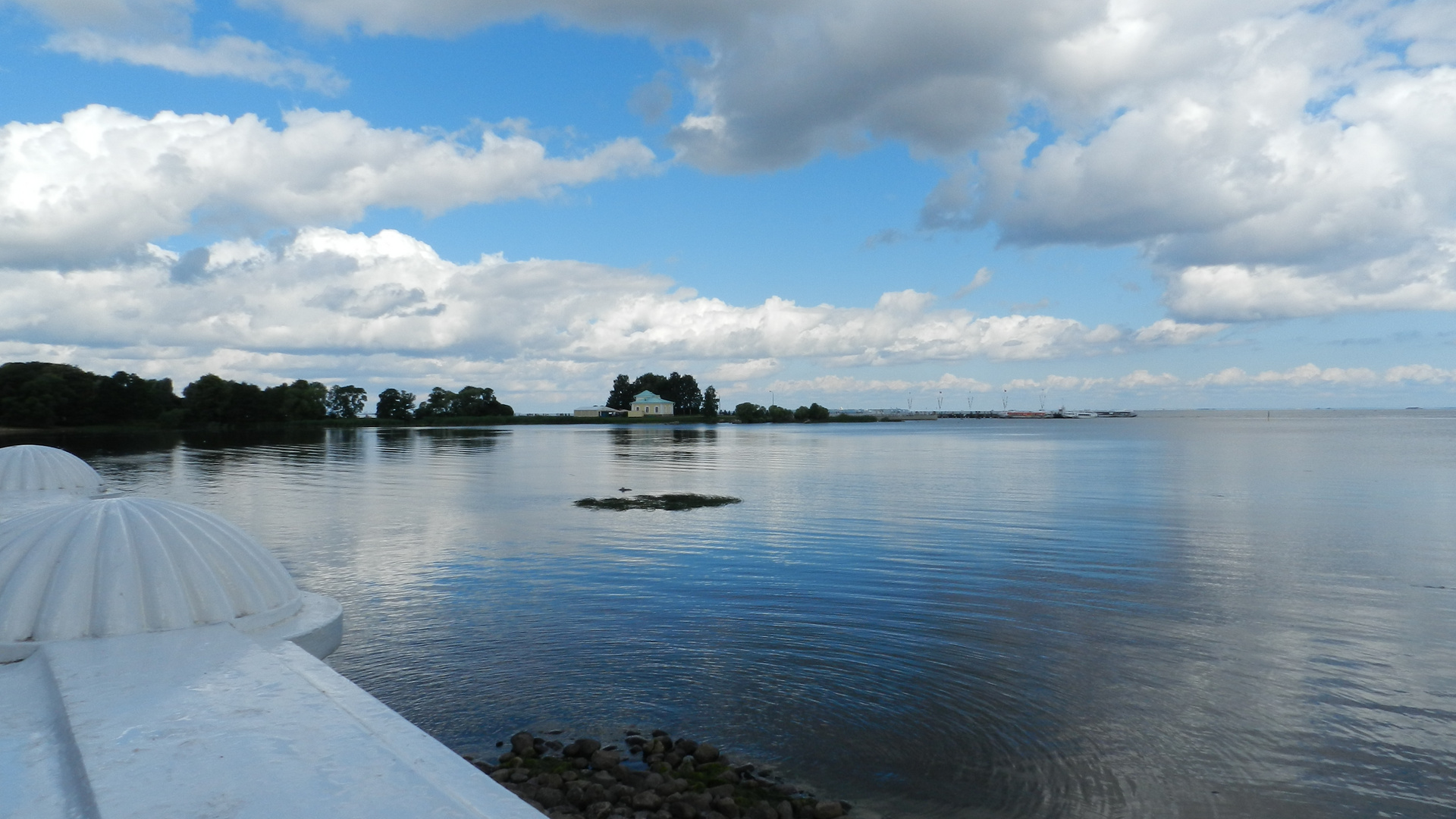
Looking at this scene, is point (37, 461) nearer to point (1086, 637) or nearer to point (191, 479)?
point (1086, 637)

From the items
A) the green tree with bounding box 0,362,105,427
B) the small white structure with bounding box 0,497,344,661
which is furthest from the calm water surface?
the green tree with bounding box 0,362,105,427

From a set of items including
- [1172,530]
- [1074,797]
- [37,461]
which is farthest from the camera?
[1172,530]

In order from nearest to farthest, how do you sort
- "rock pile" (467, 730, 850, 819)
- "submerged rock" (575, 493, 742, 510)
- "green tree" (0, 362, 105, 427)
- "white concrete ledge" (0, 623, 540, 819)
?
"white concrete ledge" (0, 623, 540, 819) → "rock pile" (467, 730, 850, 819) → "submerged rock" (575, 493, 742, 510) → "green tree" (0, 362, 105, 427)

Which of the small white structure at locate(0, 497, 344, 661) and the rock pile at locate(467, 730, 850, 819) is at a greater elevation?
the small white structure at locate(0, 497, 344, 661)

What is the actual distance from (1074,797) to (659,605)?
9436 millimetres

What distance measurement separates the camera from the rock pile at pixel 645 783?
8219 millimetres

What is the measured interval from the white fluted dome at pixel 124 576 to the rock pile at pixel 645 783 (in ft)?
9.98

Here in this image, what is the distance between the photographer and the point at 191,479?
4459 cm

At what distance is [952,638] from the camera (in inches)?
570

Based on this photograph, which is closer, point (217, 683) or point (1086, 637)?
point (217, 683)

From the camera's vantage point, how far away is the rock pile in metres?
8.22

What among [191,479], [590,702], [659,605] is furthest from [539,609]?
[191,479]

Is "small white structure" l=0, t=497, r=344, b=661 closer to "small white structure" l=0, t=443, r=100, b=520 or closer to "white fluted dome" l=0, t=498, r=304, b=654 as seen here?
"white fluted dome" l=0, t=498, r=304, b=654

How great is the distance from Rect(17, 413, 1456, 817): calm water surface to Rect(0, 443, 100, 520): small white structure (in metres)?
4.73
